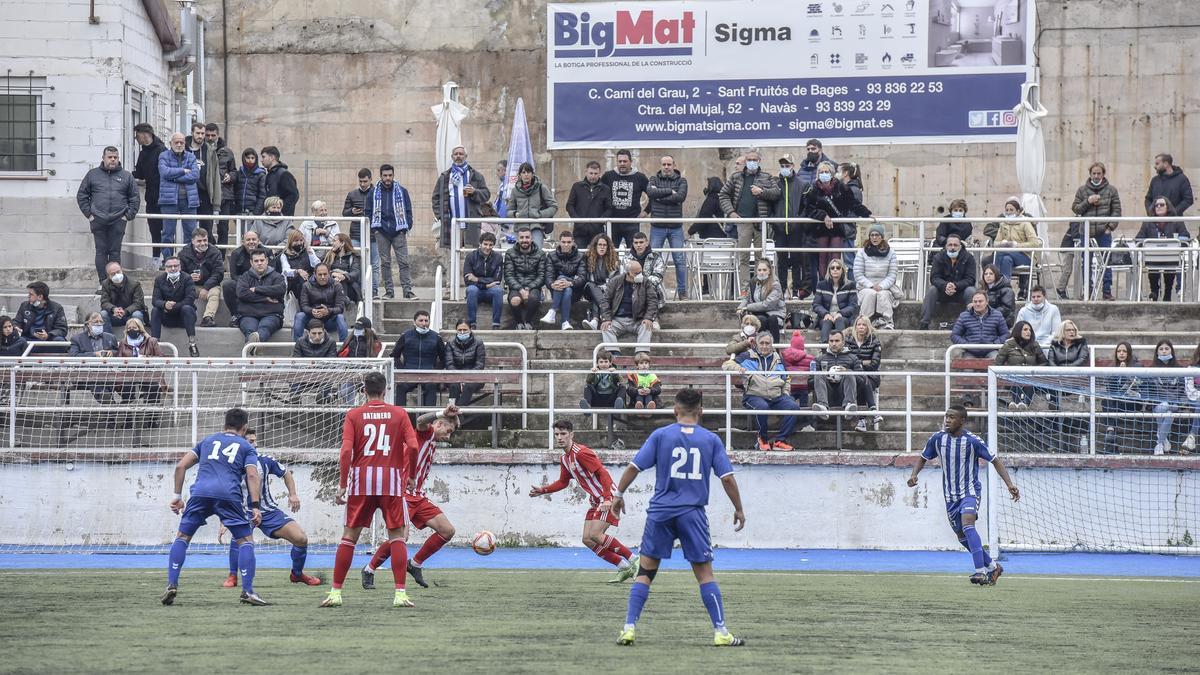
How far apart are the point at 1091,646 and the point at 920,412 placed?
7.80 meters

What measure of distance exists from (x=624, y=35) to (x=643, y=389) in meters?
10.2

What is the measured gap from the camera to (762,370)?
747 inches

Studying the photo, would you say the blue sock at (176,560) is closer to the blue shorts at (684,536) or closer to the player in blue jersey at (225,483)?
the player in blue jersey at (225,483)

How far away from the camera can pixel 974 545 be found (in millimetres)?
14438

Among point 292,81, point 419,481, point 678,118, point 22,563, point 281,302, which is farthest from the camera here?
point 292,81

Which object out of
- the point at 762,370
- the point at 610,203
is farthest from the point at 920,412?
the point at 610,203

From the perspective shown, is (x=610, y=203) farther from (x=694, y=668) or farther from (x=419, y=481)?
(x=694, y=668)

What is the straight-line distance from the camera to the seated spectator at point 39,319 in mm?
19750

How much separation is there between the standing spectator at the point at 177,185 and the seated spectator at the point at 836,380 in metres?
8.92

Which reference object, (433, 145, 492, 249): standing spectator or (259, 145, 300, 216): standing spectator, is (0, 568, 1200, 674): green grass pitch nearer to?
(433, 145, 492, 249): standing spectator

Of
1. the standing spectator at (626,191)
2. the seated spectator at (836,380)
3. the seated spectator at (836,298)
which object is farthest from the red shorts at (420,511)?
the standing spectator at (626,191)

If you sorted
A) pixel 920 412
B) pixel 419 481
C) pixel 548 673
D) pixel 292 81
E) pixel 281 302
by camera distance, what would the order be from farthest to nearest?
pixel 292 81
pixel 281 302
pixel 920 412
pixel 419 481
pixel 548 673

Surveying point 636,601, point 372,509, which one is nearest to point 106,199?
point 372,509

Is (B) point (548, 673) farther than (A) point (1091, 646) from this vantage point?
No
